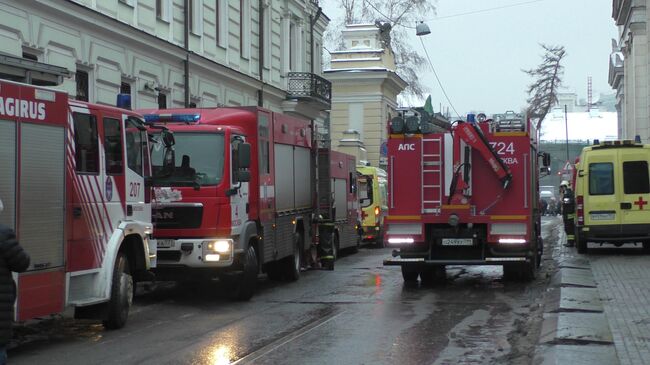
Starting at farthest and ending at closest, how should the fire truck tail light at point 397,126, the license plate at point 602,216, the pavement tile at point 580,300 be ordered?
the license plate at point 602,216 → the fire truck tail light at point 397,126 → the pavement tile at point 580,300

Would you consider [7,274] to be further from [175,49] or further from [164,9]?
[164,9]


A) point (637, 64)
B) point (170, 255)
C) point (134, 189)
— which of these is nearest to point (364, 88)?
point (637, 64)

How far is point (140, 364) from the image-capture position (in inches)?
347

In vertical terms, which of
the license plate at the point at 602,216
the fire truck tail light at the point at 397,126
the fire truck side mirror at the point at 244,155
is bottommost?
the license plate at the point at 602,216

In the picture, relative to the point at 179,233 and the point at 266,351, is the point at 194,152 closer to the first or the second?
the point at 179,233

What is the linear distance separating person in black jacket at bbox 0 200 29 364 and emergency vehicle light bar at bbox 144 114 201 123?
23.6 feet

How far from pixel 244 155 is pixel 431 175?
3.65 metres

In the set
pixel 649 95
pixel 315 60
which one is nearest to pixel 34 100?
pixel 315 60

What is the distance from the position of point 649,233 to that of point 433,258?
8.07 metres

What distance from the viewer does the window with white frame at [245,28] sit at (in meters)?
32.1

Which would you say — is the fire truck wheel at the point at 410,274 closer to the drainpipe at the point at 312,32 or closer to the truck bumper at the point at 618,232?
the truck bumper at the point at 618,232

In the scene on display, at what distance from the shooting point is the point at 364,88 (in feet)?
176

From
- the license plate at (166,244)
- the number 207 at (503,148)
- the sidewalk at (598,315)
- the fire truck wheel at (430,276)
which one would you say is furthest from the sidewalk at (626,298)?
the license plate at (166,244)

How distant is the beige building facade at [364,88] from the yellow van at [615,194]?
1203 inches
